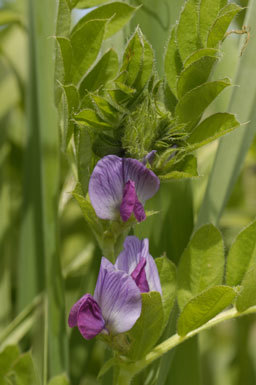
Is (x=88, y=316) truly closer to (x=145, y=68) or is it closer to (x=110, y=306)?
(x=110, y=306)

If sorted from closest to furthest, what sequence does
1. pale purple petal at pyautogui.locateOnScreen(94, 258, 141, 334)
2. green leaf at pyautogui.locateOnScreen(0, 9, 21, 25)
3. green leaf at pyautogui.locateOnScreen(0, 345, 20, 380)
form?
pale purple petal at pyautogui.locateOnScreen(94, 258, 141, 334), green leaf at pyautogui.locateOnScreen(0, 345, 20, 380), green leaf at pyautogui.locateOnScreen(0, 9, 21, 25)

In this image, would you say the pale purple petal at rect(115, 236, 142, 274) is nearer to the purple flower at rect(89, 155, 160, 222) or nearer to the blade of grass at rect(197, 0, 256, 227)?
the purple flower at rect(89, 155, 160, 222)

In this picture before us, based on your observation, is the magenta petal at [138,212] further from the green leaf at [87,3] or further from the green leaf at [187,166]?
the green leaf at [87,3]

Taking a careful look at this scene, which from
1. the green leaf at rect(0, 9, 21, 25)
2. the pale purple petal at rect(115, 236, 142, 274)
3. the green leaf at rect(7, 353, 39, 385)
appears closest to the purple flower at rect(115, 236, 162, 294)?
the pale purple petal at rect(115, 236, 142, 274)

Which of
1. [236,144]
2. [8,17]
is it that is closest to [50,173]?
[236,144]

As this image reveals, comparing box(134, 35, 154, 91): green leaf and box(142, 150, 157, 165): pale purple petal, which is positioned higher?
box(134, 35, 154, 91): green leaf

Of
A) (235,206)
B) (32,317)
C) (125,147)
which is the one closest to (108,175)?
(125,147)

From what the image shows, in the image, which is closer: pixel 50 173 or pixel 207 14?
pixel 207 14
